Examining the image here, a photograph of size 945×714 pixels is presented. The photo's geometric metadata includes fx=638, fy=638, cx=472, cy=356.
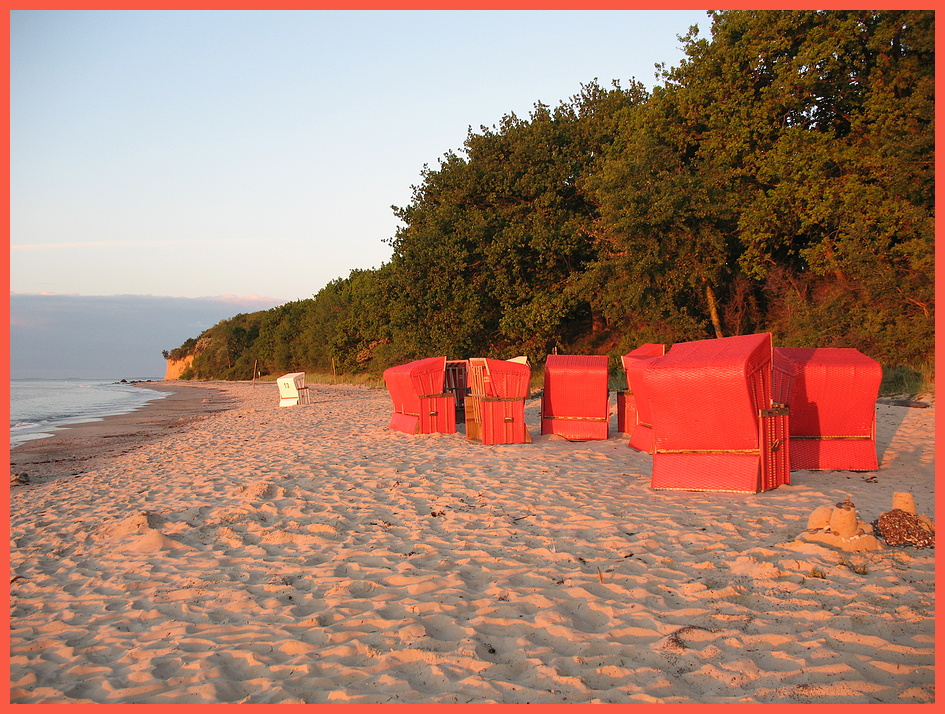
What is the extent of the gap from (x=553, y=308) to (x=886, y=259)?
39.0 feet

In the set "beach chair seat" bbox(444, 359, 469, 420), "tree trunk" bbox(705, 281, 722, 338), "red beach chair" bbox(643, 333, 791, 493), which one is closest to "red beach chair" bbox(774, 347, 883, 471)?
"red beach chair" bbox(643, 333, 791, 493)

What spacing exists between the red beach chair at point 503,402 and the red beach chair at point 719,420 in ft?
13.3

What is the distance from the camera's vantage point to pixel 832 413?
8703 millimetres

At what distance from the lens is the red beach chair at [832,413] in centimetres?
859

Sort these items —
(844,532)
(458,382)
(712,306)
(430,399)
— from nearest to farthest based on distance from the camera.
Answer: (844,532), (430,399), (458,382), (712,306)

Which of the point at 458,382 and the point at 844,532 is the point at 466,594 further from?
the point at 458,382

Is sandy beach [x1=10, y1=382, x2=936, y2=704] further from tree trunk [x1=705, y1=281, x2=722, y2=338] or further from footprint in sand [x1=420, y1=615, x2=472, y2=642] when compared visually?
tree trunk [x1=705, y1=281, x2=722, y2=338]

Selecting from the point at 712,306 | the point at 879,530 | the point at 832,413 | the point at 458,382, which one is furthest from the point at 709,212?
the point at 879,530

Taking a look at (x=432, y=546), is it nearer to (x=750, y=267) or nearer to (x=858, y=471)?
(x=858, y=471)

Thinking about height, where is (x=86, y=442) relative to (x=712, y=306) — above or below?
below

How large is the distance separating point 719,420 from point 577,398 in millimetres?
4729

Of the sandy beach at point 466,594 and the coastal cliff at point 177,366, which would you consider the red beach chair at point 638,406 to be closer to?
the sandy beach at point 466,594

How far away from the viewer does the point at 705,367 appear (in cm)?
762

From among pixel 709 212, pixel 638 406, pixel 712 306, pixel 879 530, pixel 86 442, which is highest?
pixel 709 212
